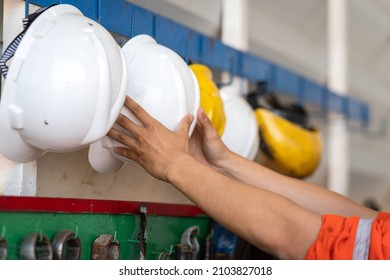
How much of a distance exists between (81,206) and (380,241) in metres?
0.56

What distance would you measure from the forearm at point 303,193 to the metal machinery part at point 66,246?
1.70 ft

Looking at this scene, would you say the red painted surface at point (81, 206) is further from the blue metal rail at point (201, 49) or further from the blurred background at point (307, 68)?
the blue metal rail at point (201, 49)

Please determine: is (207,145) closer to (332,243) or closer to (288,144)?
(332,243)

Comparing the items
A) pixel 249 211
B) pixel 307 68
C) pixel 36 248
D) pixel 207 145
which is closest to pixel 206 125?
pixel 207 145

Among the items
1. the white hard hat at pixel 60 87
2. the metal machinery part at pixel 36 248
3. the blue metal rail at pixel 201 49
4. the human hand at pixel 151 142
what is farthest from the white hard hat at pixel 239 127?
the metal machinery part at pixel 36 248

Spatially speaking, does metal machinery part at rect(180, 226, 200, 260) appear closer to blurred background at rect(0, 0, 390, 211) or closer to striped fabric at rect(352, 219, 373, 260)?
blurred background at rect(0, 0, 390, 211)

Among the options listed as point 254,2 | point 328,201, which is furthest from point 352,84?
point 328,201

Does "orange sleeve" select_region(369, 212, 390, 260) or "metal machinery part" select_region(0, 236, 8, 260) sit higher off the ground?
"orange sleeve" select_region(369, 212, 390, 260)

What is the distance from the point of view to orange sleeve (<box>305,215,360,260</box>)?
1.20 meters

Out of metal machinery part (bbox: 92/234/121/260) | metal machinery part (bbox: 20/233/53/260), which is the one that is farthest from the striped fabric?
metal machinery part (bbox: 20/233/53/260)

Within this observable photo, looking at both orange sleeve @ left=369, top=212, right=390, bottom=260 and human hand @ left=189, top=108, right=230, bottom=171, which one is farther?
human hand @ left=189, top=108, right=230, bottom=171

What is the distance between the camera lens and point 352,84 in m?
3.88

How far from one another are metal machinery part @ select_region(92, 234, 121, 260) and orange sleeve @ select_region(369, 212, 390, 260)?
0.48 metres
